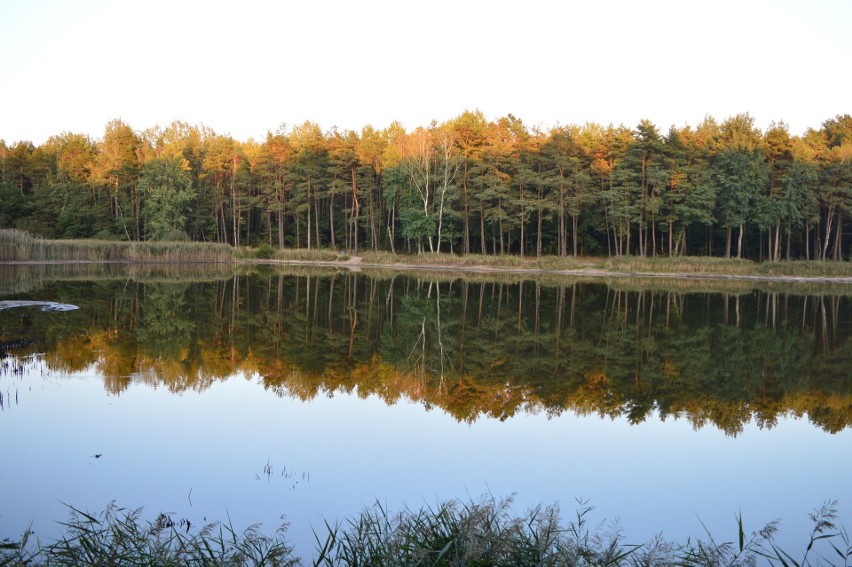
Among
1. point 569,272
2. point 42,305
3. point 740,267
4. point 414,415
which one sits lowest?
point 414,415

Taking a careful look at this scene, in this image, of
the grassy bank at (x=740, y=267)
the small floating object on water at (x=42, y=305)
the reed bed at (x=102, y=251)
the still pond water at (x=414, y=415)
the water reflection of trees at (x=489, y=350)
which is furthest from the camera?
the grassy bank at (x=740, y=267)

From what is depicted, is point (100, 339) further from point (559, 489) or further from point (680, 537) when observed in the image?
point (680, 537)

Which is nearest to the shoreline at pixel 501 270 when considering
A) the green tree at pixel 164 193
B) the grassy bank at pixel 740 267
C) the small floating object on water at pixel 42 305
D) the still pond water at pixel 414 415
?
the grassy bank at pixel 740 267

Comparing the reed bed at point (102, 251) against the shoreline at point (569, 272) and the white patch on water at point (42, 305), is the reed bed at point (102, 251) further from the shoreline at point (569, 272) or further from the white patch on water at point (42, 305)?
the white patch on water at point (42, 305)

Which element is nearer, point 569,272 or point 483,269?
point 569,272

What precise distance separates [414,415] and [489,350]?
18.6 ft

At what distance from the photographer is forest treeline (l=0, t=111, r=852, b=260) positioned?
150 ft

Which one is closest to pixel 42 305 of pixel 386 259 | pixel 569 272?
pixel 386 259

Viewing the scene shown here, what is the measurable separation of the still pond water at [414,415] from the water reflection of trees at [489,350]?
0.27ft

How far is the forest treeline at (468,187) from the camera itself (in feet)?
150

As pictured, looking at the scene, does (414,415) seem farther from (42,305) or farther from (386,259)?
(386,259)

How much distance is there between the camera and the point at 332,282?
3294cm

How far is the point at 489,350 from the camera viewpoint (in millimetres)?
15172

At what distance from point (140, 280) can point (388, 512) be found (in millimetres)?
28430
